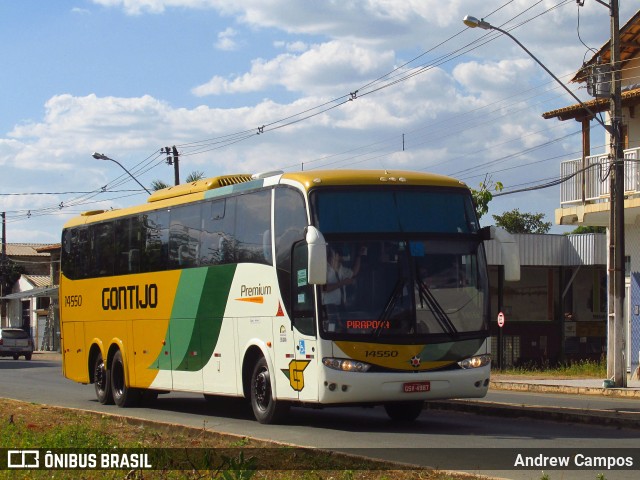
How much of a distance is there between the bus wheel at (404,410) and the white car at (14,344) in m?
43.1

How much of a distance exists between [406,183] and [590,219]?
1904 centimetres

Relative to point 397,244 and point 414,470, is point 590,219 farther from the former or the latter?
point 414,470

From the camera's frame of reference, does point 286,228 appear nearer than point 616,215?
Yes

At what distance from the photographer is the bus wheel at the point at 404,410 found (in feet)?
54.6

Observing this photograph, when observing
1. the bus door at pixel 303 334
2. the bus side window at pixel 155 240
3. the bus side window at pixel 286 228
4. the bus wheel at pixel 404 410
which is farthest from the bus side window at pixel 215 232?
the bus wheel at pixel 404 410

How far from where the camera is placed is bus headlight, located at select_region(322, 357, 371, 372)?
14656 mm

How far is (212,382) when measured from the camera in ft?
59.5

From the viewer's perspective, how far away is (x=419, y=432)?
49.3ft

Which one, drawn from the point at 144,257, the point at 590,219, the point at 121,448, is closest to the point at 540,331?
the point at 590,219

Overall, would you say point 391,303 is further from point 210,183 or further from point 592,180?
point 592,180

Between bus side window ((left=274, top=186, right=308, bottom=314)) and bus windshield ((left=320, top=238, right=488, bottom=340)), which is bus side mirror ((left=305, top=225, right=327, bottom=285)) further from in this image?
bus side window ((left=274, top=186, right=308, bottom=314))

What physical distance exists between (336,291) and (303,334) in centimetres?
78

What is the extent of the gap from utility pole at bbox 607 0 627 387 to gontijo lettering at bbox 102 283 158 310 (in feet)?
38.4

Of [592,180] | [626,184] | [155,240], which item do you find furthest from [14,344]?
[155,240]
